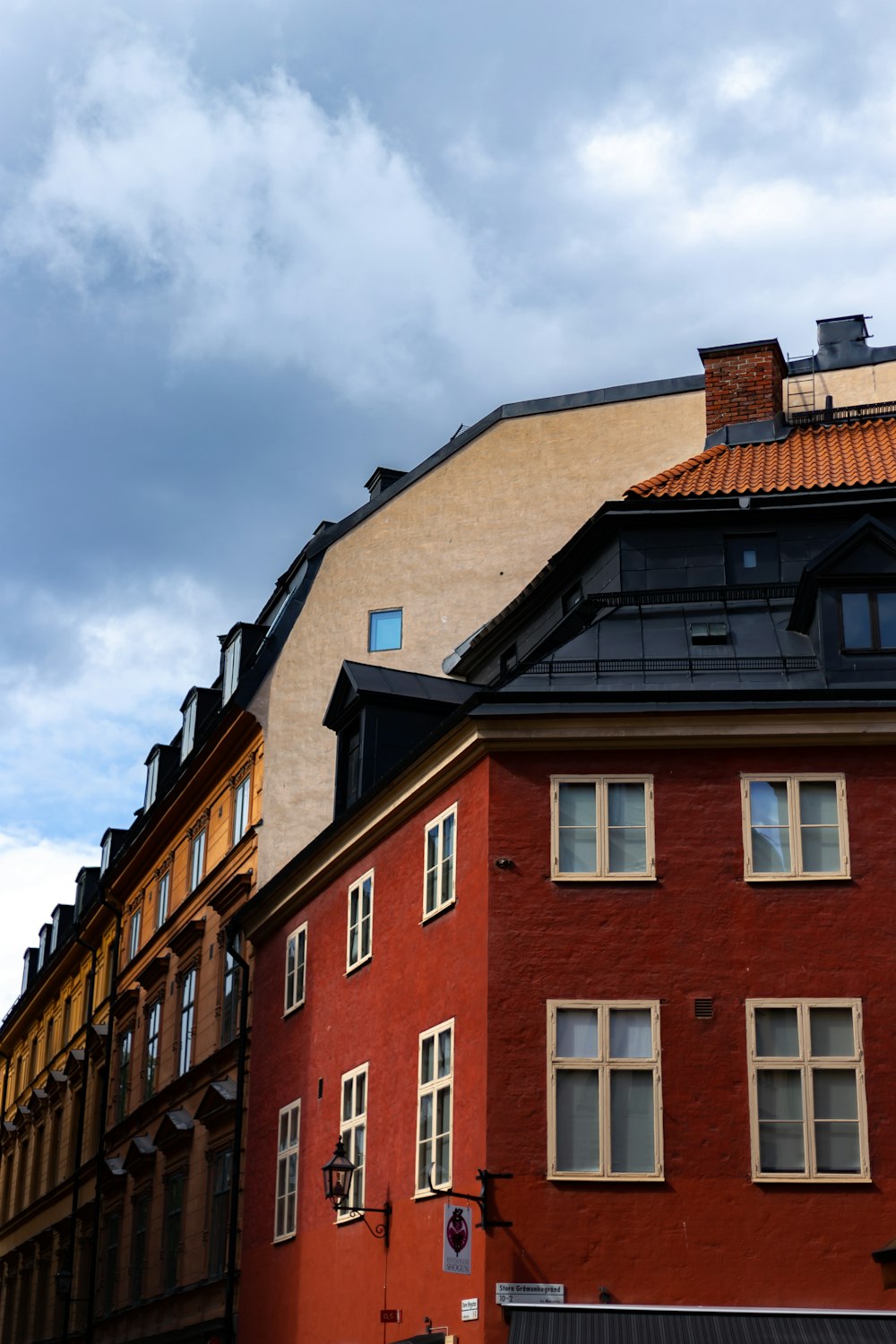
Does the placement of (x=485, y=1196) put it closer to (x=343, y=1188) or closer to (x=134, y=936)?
(x=343, y=1188)

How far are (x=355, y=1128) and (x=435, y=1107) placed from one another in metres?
3.16

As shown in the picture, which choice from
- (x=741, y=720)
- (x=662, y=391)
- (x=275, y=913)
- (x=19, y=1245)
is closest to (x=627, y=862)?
(x=741, y=720)

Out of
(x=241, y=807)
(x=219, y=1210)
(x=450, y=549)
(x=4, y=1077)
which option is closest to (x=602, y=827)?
(x=219, y=1210)

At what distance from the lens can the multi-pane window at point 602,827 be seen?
21812 millimetres

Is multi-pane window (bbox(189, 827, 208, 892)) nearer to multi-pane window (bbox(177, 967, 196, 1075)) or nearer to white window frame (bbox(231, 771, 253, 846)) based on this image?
multi-pane window (bbox(177, 967, 196, 1075))

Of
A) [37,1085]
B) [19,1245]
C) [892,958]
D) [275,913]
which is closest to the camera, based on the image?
[892,958]

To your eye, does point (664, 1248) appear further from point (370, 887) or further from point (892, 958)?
point (370, 887)

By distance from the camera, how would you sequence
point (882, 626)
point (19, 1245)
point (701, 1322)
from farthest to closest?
point (19, 1245) → point (882, 626) → point (701, 1322)

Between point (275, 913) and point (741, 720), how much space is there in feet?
37.1

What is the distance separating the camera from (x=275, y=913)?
30.5 meters

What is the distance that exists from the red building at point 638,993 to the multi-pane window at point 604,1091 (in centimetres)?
3

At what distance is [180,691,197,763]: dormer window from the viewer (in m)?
40.8

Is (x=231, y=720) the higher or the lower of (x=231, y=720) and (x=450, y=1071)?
the higher

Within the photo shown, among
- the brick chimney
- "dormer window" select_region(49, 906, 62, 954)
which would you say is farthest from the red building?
"dormer window" select_region(49, 906, 62, 954)
